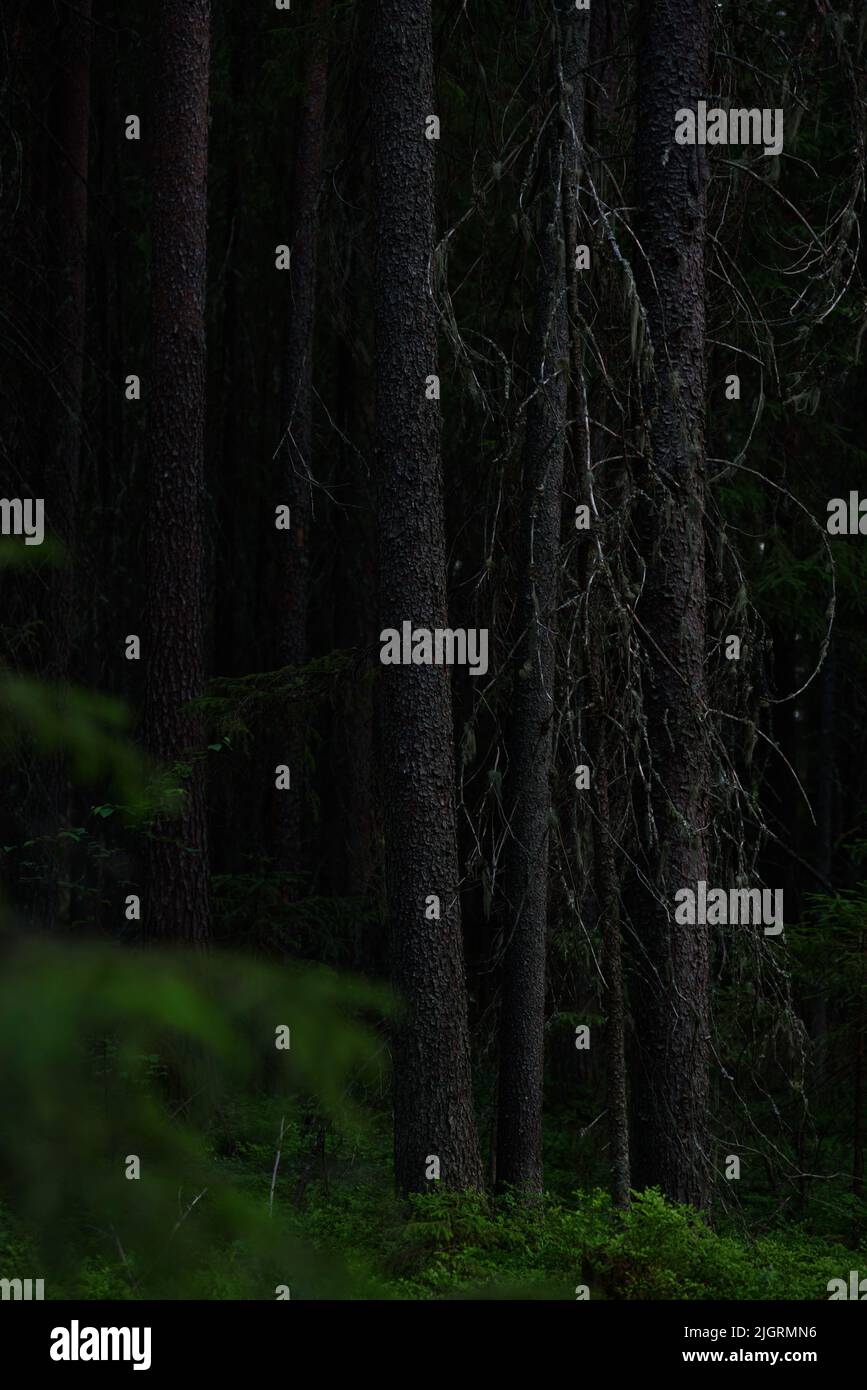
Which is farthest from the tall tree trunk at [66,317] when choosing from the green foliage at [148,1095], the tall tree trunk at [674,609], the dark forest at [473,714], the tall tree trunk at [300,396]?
the green foliage at [148,1095]

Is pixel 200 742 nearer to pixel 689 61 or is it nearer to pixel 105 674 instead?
pixel 689 61

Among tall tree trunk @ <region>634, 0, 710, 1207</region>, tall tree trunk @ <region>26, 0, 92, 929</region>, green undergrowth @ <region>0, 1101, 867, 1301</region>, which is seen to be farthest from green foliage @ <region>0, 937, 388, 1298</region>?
tall tree trunk @ <region>26, 0, 92, 929</region>

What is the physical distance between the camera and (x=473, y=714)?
6441 mm

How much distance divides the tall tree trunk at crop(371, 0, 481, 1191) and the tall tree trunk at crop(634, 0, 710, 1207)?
1064 mm

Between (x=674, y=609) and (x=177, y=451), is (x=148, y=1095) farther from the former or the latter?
(x=177, y=451)

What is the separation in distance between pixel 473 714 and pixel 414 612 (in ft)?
3.37

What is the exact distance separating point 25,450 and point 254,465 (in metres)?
9.33

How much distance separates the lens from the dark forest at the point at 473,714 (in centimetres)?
181

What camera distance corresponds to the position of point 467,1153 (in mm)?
7156

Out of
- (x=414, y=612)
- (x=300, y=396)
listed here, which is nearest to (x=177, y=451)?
(x=300, y=396)

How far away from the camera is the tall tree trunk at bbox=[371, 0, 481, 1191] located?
7137 mm

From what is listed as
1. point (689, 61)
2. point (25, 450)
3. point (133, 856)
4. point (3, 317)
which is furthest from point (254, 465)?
point (689, 61)

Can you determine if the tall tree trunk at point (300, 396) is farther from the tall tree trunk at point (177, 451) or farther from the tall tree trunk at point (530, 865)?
the tall tree trunk at point (530, 865)

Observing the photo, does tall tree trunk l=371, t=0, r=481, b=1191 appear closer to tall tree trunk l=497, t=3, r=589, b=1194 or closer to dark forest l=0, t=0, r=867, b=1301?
dark forest l=0, t=0, r=867, b=1301
